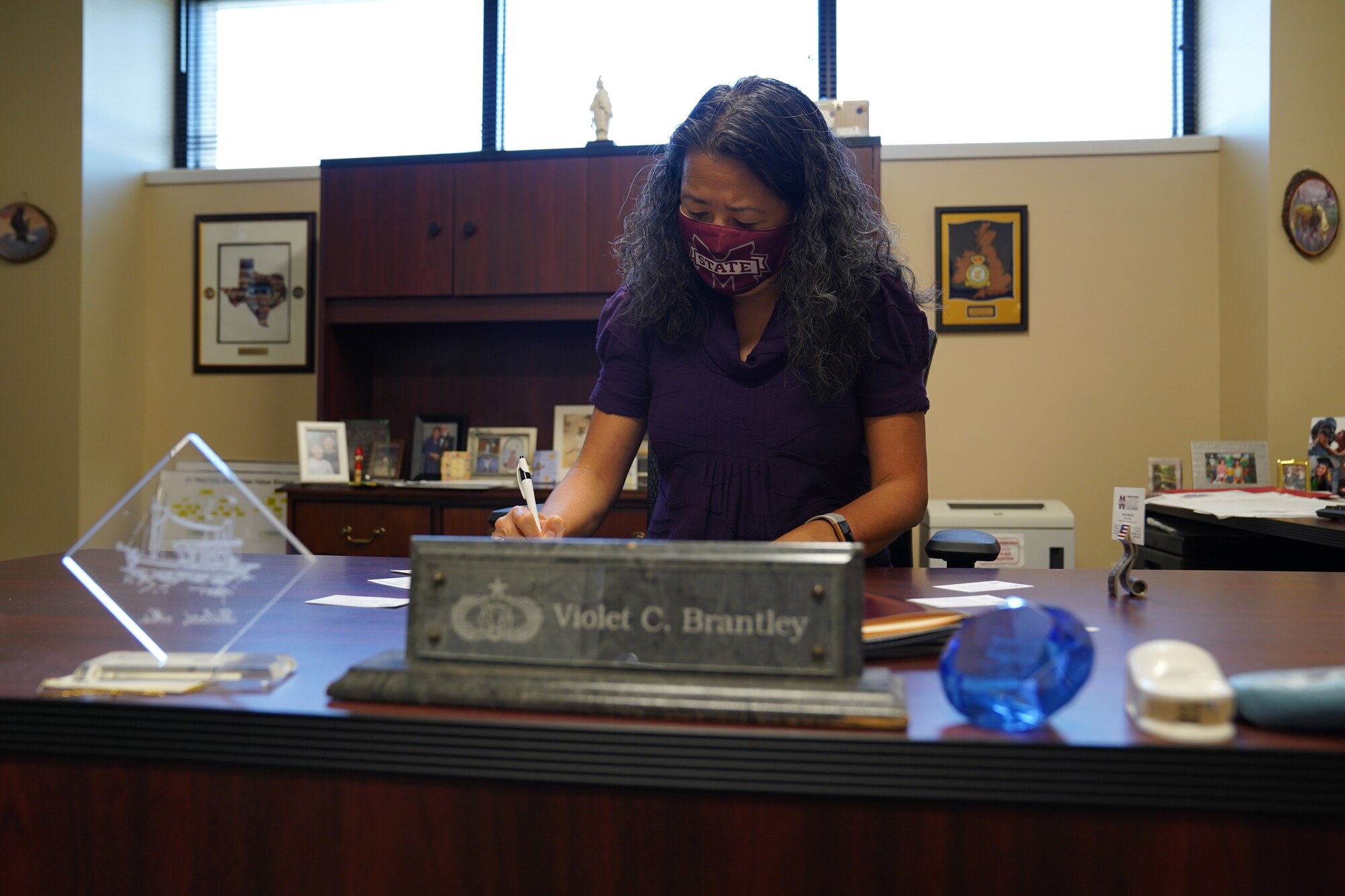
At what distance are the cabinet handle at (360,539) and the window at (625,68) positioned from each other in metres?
1.54

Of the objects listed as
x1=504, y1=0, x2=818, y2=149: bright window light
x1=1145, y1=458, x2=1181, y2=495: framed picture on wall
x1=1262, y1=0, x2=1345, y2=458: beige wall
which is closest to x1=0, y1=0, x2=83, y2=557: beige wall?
x1=504, y1=0, x2=818, y2=149: bright window light

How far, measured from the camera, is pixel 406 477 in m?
3.57

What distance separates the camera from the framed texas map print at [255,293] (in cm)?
373

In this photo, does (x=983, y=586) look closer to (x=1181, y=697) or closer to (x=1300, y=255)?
(x=1181, y=697)

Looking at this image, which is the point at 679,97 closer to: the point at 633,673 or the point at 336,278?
the point at 336,278

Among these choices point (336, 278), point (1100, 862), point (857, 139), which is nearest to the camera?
point (1100, 862)

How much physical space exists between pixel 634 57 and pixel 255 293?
1.72 meters

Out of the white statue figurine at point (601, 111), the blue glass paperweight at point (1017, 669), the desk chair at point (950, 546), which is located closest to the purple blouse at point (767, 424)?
the desk chair at point (950, 546)

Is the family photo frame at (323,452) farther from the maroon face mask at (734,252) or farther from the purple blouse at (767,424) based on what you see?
the maroon face mask at (734,252)

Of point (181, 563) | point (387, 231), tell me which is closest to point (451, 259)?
point (387, 231)

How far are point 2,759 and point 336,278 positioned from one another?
287 centimetres

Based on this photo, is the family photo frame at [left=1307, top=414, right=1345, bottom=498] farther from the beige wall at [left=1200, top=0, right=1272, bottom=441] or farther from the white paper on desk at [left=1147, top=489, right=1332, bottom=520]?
the beige wall at [left=1200, top=0, right=1272, bottom=441]

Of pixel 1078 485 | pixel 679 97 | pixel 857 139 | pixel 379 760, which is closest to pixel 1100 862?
pixel 379 760

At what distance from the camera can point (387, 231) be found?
330 centimetres
